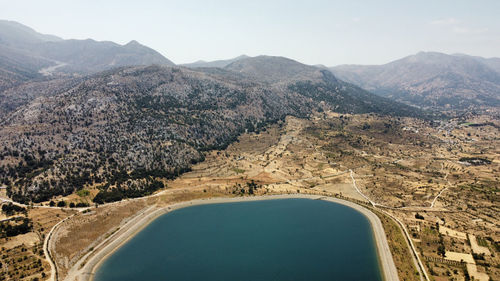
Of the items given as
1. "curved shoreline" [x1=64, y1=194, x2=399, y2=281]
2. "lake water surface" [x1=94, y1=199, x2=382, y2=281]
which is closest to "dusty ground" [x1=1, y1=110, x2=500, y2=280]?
"curved shoreline" [x1=64, y1=194, x2=399, y2=281]

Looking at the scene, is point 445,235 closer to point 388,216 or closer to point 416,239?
point 416,239

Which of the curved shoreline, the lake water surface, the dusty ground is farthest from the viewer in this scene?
the dusty ground

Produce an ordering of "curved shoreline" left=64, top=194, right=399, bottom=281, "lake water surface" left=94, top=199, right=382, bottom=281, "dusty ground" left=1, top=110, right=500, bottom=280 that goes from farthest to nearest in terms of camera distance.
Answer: "dusty ground" left=1, top=110, right=500, bottom=280 → "lake water surface" left=94, top=199, right=382, bottom=281 → "curved shoreline" left=64, top=194, right=399, bottom=281

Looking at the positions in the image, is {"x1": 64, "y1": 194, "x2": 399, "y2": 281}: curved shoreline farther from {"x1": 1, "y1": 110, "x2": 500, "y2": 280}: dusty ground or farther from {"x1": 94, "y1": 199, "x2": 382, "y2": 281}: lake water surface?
{"x1": 1, "y1": 110, "x2": 500, "y2": 280}: dusty ground

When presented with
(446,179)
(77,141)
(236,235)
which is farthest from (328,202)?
(77,141)

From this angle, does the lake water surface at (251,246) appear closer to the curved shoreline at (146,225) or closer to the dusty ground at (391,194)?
the curved shoreline at (146,225)

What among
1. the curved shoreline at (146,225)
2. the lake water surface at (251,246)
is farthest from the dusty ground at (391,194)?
the lake water surface at (251,246)

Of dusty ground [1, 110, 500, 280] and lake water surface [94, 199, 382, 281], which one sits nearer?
lake water surface [94, 199, 382, 281]
